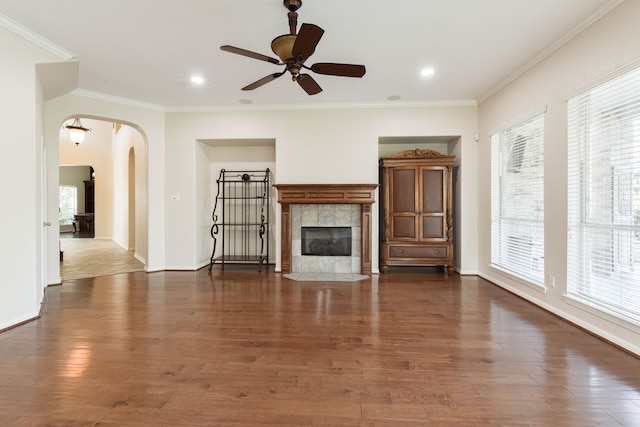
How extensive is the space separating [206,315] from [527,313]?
3454 millimetres

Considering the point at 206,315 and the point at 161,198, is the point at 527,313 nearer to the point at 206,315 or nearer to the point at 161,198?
the point at 206,315

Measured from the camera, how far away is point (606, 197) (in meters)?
2.82

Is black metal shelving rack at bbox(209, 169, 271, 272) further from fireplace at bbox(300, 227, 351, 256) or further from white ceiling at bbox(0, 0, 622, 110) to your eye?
white ceiling at bbox(0, 0, 622, 110)

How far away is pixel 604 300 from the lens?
2.83m

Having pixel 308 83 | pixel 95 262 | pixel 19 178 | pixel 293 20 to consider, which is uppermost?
pixel 293 20

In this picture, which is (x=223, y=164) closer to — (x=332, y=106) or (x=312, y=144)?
(x=312, y=144)

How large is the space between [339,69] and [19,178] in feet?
10.8

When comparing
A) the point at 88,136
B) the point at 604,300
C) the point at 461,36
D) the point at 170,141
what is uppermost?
the point at 88,136

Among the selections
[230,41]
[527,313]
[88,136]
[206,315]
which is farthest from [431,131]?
[88,136]

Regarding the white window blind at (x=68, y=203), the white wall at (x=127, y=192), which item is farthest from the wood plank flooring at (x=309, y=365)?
the white window blind at (x=68, y=203)

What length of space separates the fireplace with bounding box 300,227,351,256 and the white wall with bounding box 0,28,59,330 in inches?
138

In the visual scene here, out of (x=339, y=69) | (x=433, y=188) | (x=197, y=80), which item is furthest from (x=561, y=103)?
(x=197, y=80)

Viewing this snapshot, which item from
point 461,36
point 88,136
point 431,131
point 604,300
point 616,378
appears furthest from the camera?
point 88,136

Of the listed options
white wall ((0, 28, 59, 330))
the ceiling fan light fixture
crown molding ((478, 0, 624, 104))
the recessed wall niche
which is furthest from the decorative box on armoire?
white wall ((0, 28, 59, 330))
